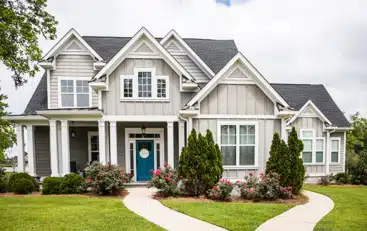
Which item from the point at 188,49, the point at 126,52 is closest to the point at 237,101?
the point at 188,49

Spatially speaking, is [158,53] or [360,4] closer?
[158,53]

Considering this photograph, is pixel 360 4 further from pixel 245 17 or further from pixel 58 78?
pixel 58 78

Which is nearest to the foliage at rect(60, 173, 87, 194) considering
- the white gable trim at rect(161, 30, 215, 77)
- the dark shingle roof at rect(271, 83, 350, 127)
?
the white gable trim at rect(161, 30, 215, 77)

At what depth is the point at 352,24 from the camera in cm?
1541

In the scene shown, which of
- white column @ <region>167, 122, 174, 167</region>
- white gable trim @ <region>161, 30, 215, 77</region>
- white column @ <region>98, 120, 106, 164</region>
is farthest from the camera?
white gable trim @ <region>161, 30, 215, 77</region>

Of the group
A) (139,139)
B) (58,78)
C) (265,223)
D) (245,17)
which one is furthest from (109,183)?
(245,17)

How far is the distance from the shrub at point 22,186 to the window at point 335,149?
1734cm

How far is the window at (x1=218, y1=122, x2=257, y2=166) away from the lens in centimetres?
1023

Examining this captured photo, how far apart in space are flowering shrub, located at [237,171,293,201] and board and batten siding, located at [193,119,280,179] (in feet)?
3.65

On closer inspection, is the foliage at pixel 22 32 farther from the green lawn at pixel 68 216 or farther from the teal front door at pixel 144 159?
the teal front door at pixel 144 159

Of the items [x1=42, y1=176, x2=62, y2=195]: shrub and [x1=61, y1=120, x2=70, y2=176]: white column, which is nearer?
[x1=42, y1=176, x2=62, y2=195]: shrub

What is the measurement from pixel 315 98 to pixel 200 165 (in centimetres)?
1258

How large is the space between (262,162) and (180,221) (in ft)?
18.6

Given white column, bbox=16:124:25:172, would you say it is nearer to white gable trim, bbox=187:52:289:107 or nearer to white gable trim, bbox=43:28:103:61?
white gable trim, bbox=43:28:103:61
